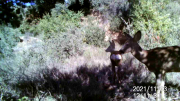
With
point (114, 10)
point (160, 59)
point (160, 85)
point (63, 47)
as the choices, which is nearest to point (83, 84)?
point (160, 85)

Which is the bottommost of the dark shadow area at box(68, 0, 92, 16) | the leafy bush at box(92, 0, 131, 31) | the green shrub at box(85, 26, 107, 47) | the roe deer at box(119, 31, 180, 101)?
the roe deer at box(119, 31, 180, 101)

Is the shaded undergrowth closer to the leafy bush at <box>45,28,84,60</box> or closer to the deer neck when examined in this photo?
the deer neck

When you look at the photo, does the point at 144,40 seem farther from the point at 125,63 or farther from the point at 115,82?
the point at 115,82

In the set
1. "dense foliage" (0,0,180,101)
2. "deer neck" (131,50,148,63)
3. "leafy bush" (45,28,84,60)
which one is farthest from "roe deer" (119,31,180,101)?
"leafy bush" (45,28,84,60)

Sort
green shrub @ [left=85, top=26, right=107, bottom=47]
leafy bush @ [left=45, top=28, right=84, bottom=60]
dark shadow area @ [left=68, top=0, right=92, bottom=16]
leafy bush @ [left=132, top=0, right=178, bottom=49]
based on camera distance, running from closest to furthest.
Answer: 1. leafy bush @ [left=132, top=0, right=178, bottom=49]
2. leafy bush @ [left=45, top=28, right=84, bottom=60]
3. green shrub @ [left=85, top=26, right=107, bottom=47]
4. dark shadow area @ [left=68, top=0, right=92, bottom=16]

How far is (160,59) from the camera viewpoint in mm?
2395

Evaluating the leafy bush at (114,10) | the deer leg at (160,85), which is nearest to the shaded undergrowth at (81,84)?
the deer leg at (160,85)

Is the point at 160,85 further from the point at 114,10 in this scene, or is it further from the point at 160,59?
the point at 114,10
